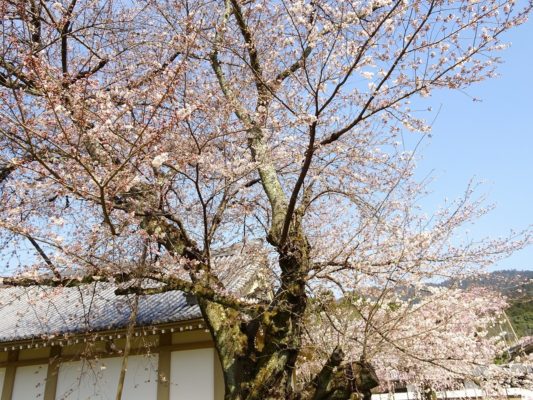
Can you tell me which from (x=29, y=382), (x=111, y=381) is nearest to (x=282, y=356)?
(x=111, y=381)

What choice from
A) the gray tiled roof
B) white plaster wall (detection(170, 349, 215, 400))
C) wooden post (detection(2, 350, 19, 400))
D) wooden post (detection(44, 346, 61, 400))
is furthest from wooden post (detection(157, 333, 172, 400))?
wooden post (detection(2, 350, 19, 400))

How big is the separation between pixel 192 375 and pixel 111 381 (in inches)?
64.0

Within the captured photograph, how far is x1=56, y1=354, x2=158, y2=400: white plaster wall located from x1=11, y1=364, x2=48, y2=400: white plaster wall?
0.47 m

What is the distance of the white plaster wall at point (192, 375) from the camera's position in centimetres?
776

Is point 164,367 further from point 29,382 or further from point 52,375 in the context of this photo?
point 29,382

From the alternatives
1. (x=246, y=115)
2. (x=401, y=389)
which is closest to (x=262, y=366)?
(x=246, y=115)

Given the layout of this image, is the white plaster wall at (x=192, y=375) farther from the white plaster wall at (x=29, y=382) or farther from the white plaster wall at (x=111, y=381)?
the white plaster wall at (x=29, y=382)

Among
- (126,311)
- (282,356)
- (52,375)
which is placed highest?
(126,311)

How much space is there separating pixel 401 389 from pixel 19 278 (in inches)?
770

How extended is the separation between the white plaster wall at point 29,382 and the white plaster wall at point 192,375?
2.88m

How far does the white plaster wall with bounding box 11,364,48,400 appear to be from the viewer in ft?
28.7

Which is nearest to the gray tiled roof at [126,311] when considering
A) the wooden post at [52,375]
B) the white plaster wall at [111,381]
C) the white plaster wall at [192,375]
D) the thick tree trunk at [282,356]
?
the wooden post at [52,375]

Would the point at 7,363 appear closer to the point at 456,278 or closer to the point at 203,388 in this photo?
the point at 203,388

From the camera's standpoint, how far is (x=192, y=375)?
791 cm
